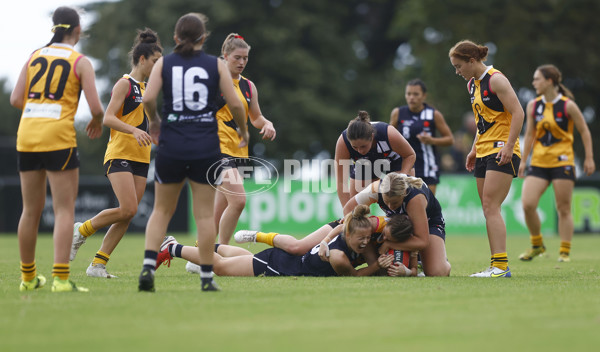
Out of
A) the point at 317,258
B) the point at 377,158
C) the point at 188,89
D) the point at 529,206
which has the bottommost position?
the point at 317,258

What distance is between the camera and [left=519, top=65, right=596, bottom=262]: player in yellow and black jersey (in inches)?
452

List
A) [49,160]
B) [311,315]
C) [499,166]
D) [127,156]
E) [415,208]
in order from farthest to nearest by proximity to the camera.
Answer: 1. [127,156]
2. [499,166]
3. [415,208]
4. [49,160]
5. [311,315]

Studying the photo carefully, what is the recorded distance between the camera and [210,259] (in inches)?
259

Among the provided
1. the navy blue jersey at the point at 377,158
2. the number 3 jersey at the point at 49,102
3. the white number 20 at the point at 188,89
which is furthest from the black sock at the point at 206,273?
the navy blue jersey at the point at 377,158

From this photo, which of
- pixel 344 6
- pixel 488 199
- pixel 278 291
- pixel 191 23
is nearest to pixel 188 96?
pixel 191 23

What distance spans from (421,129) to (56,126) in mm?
6039

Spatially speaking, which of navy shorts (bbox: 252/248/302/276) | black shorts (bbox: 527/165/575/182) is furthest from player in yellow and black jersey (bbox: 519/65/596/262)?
navy shorts (bbox: 252/248/302/276)

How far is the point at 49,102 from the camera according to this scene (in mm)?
6473

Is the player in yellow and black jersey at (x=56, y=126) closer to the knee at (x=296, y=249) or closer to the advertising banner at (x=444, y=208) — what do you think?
the knee at (x=296, y=249)

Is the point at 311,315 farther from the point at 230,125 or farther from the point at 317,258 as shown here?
the point at 230,125

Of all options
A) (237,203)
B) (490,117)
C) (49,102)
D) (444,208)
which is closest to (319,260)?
(237,203)

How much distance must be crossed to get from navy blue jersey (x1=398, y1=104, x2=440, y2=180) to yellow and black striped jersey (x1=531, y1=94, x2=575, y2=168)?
153 cm

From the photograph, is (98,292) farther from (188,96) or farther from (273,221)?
(273,221)

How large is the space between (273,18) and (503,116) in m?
25.8
